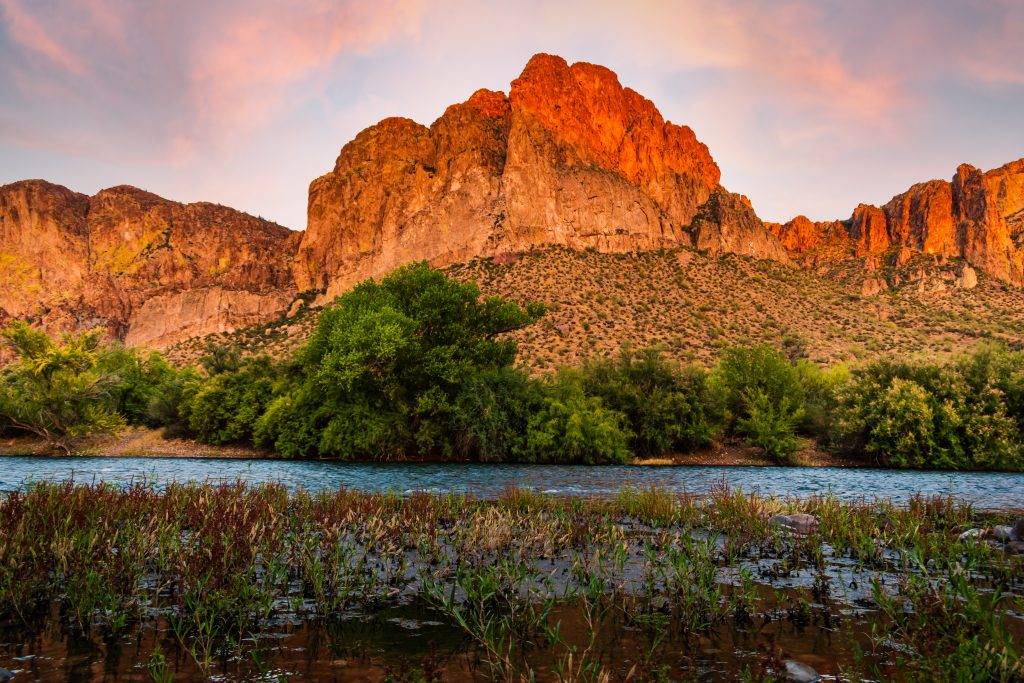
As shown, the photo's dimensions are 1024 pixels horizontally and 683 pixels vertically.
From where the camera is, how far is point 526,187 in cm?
12181

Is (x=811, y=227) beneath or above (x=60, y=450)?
above

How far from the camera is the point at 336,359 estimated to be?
3962cm

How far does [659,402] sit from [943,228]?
12348 cm

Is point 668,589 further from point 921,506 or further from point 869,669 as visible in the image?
point 921,506

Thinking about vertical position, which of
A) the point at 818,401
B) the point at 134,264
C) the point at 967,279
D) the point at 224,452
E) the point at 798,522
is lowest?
the point at 224,452

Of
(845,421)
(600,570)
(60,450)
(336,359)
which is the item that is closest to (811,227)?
(845,421)

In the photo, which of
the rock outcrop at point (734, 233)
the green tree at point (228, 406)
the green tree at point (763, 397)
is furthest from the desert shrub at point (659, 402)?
the rock outcrop at point (734, 233)

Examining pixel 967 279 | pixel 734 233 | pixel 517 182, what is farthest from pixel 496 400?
pixel 967 279

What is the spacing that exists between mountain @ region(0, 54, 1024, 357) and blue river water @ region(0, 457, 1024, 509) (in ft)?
196

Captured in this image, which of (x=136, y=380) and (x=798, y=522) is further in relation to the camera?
(x=136, y=380)

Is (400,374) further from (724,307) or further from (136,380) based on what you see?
(724,307)

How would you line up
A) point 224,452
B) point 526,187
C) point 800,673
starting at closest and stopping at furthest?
point 800,673, point 224,452, point 526,187

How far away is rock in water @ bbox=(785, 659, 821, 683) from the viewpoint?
4785 mm

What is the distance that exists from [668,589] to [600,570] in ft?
5.05
